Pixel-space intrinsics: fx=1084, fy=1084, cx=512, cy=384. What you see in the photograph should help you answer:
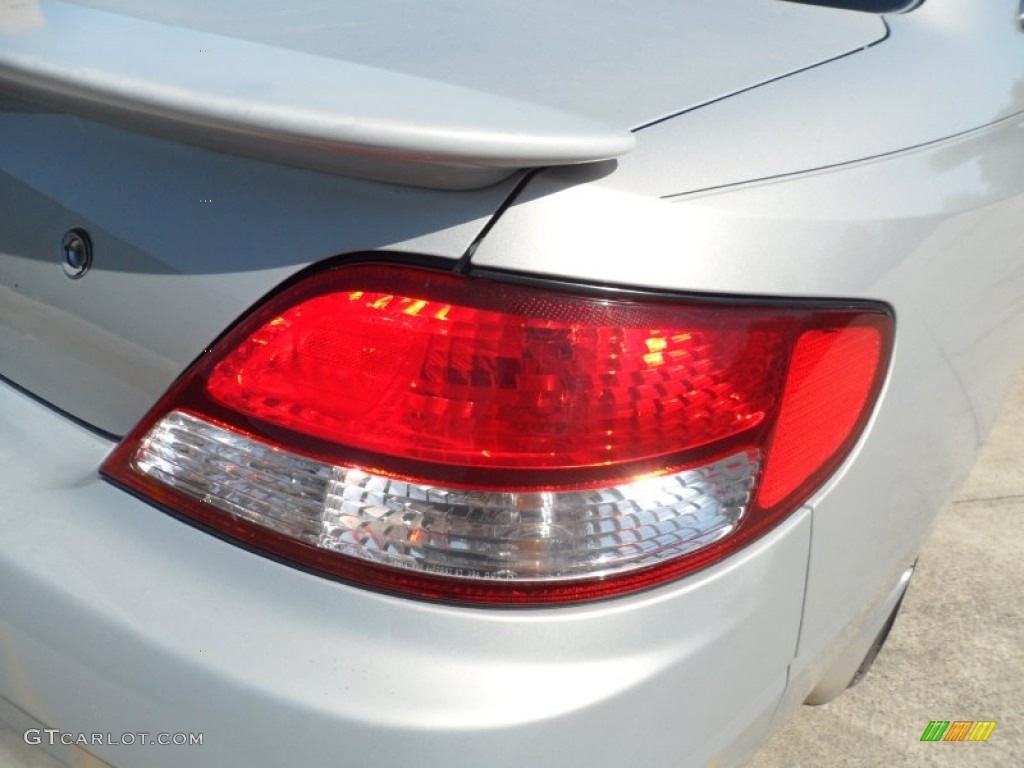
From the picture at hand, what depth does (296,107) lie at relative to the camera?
99 centimetres

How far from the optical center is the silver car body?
3.38ft

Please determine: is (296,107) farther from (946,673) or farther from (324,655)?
(946,673)

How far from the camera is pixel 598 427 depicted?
1.09 m

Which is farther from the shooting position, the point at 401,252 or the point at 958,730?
the point at 958,730

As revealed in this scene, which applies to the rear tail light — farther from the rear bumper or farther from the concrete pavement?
the concrete pavement

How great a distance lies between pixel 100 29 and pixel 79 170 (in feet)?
0.52

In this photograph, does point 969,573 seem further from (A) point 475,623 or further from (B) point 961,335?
(A) point 475,623

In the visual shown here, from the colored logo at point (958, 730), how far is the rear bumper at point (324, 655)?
119 centimetres

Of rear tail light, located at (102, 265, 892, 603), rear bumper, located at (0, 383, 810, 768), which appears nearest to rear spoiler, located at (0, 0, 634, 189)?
rear tail light, located at (102, 265, 892, 603)

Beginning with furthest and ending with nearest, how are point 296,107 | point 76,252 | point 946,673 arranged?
point 946,673
point 76,252
point 296,107

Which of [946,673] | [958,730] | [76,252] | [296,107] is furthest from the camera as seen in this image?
[946,673]

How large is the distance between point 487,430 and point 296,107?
355 mm

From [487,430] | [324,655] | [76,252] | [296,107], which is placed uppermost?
[296,107]

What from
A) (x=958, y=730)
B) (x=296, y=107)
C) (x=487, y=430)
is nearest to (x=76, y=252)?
(x=296, y=107)
